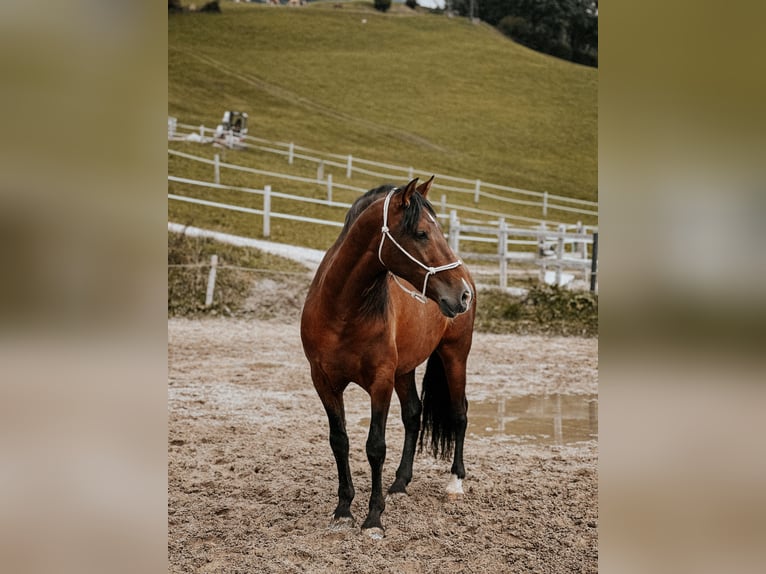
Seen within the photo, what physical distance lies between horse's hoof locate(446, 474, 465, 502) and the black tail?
139mm

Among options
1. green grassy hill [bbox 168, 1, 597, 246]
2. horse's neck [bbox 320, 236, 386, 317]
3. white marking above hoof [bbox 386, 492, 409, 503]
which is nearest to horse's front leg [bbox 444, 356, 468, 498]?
white marking above hoof [bbox 386, 492, 409, 503]

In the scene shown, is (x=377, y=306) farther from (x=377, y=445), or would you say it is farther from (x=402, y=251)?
(x=377, y=445)

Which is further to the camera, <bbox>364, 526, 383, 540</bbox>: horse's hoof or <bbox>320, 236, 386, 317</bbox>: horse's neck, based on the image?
<bbox>364, 526, 383, 540</bbox>: horse's hoof

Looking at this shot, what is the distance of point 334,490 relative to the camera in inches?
160

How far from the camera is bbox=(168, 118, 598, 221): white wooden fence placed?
16.3m

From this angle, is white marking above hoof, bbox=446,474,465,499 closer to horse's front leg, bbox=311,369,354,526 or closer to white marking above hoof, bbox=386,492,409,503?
white marking above hoof, bbox=386,492,409,503

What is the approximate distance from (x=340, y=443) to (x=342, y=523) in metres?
0.39

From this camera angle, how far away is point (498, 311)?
1062 centimetres
